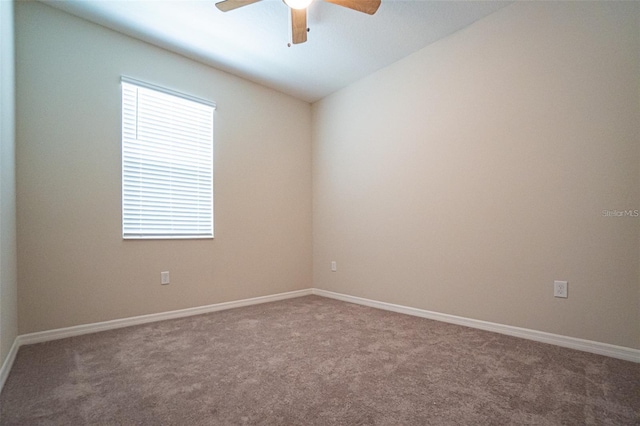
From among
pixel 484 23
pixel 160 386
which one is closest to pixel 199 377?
pixel 160 386

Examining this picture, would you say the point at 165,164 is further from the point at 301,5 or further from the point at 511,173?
the point at 511,173

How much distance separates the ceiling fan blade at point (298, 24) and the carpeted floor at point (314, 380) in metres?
2.38

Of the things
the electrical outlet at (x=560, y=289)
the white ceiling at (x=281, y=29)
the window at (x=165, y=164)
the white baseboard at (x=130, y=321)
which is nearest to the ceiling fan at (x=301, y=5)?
the white ceiling at (x=281, y=29)

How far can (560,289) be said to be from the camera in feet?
7.33

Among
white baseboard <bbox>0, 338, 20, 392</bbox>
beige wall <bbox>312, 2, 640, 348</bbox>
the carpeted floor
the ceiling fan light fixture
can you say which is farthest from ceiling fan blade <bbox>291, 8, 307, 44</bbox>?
white baseboard <bbox>0, 338, 20, 392</bbox>

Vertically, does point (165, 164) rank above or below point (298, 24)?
below

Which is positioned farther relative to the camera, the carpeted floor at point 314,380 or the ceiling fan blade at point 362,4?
the ceiling fan blade at point 362,4

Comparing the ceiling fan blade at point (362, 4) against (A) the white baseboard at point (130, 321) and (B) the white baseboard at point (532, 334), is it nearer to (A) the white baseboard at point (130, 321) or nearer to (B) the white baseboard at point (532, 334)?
(B) the white baseboard at point (532, 334)

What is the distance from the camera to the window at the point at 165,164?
284 cm

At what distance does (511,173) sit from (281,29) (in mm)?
2286

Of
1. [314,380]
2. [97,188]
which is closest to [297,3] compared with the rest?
[97,188]

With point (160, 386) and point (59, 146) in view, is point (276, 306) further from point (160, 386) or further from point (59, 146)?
point (59, 146)

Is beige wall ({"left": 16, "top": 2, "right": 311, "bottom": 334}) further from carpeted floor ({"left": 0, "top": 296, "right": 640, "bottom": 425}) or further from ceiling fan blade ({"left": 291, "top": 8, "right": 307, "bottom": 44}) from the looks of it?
ceiling fan blade ({"left": 291, "top": 8, "right": 307, "bottom": 44})

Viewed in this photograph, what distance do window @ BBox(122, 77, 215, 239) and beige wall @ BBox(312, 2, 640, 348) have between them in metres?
1.73
